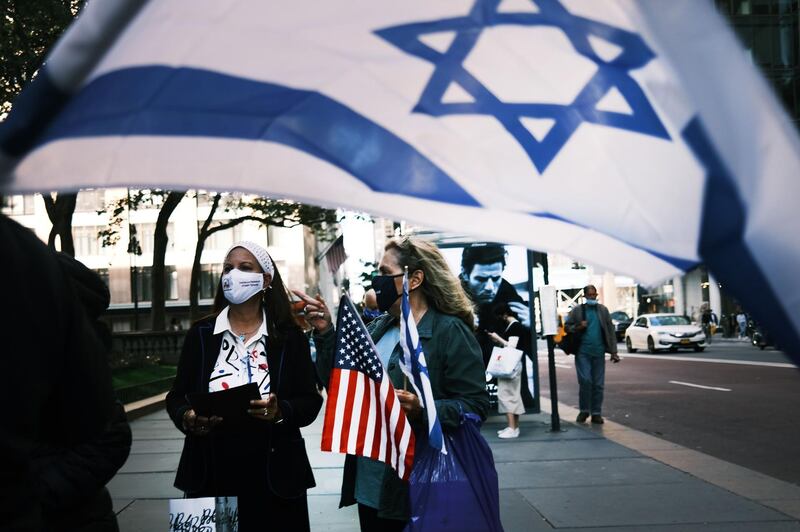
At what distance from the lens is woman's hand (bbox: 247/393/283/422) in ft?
11.9

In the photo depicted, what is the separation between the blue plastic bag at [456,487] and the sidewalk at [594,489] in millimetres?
2992

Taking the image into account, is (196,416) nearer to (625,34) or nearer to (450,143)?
(450,143)

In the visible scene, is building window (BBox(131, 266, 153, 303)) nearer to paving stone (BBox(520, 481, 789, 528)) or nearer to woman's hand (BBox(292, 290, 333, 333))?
paving stone (BBox(520, 481, 789, 528))

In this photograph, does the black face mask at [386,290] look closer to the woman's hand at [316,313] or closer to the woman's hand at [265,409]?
the woman's hand at [316,313]

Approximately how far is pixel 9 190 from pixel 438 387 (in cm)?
252

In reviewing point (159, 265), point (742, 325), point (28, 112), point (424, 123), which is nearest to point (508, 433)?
point (424, 123)


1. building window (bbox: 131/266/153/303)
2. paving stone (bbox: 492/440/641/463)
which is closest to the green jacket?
paving stone (bbox: 492/440/641/463)

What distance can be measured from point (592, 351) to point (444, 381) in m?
8.85

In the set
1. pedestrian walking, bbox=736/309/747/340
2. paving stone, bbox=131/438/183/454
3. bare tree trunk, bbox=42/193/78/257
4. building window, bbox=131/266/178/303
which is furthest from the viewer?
building window, bbox=131/266/178/303

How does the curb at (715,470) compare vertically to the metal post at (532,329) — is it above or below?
below

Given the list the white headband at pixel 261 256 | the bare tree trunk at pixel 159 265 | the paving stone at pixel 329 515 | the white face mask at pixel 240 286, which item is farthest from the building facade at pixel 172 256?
the white face mask at pixel 240 286

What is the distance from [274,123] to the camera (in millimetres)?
1803

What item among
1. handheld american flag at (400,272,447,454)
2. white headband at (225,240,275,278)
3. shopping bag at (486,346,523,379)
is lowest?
shopping bag at (486,346,523,379)

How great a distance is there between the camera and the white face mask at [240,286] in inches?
159
